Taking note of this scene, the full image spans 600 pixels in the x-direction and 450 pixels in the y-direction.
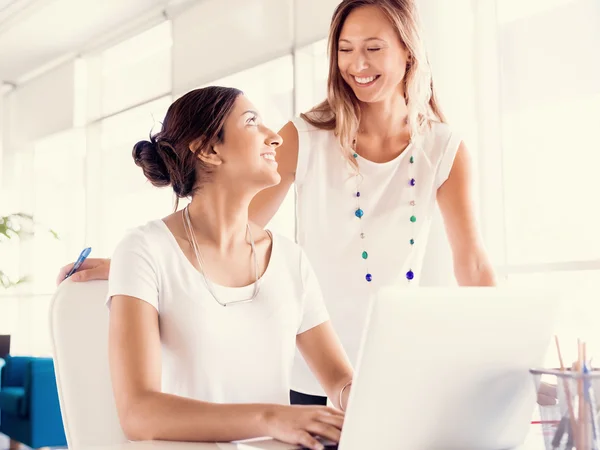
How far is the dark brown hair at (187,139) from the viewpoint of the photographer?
1463mm

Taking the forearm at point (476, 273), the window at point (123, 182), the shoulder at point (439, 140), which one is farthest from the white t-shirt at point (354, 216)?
the window at point (123, 182)

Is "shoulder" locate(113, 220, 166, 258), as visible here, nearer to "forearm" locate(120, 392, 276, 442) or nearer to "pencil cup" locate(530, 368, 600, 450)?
"forearm" locate(120, 392, 276, 442)

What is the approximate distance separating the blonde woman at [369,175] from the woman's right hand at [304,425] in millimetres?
740

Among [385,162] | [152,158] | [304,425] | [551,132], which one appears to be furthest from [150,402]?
[551,132]

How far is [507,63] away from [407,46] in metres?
1.83

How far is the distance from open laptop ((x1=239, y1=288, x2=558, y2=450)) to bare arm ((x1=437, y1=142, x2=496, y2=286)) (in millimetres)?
766

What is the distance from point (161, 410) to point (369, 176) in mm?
870

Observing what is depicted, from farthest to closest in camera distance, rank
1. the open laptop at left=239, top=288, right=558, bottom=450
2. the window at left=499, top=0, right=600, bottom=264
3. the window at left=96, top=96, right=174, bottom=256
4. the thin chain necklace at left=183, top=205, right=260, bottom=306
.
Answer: the window at left=96, top=96, right=174, bottom=256
the window at left=499, top=0, right=600, bottom=264
the thin chain necklace at left=183, top=205, right=260, bottom=306
the open laptop at left=239, top=288, right=558, bottom=450

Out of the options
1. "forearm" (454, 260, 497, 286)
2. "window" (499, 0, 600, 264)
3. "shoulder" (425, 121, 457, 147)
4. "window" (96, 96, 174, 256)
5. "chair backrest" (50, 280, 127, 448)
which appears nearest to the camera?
"chair backrest" (50, 280, 127, 448)

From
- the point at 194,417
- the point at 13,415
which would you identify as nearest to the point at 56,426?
the point at 13,415

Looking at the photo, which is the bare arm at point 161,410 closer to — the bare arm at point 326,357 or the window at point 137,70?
the bare arm at point 326,357

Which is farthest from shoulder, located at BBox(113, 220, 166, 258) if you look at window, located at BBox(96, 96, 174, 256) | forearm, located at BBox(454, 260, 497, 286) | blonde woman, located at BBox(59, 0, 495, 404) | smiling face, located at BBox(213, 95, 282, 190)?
window, located at BBox(96, 96, 174, 256)

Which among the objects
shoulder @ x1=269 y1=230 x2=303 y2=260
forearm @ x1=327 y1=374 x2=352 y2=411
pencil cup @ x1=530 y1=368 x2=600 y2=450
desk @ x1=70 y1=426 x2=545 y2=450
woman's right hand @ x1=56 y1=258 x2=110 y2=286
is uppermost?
shoulder @ x1=269 y1=230 x2=303 y2=260

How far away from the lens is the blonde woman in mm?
1703
